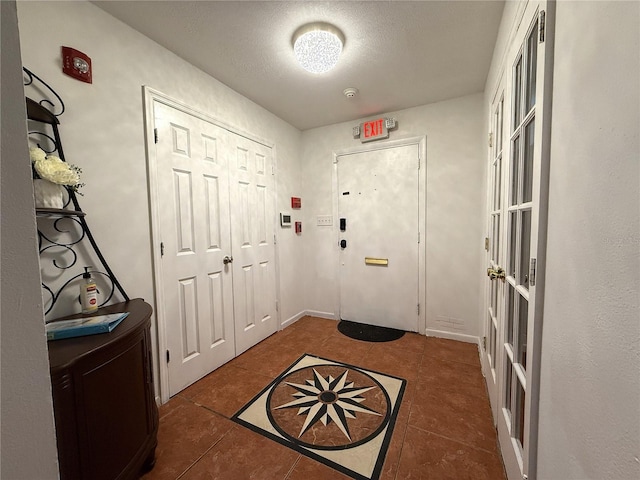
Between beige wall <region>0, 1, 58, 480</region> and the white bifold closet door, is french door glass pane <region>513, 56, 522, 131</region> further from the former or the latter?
the white bifold closet door

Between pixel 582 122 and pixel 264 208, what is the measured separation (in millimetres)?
2397

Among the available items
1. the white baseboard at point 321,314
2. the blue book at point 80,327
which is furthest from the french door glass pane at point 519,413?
the white baseboard at point 321,314

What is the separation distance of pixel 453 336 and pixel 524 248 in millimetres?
1872

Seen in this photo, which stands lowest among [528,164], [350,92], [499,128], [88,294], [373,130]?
[88,294]

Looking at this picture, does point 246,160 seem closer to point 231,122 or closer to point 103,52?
point 231,122

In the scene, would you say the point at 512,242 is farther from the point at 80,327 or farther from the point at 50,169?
the point at 50,169

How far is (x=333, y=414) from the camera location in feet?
5.22

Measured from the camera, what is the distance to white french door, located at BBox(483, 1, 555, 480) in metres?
0.79

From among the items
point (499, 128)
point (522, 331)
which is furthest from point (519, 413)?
point (499, 128)

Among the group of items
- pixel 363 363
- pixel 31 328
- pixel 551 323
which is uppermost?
pixel 31 328

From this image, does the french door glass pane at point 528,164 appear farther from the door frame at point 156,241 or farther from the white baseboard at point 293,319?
the white baseboard at point 293,319

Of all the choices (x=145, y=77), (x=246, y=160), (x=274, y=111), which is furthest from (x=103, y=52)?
(x=274, y=111)

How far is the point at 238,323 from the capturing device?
7.73 ft

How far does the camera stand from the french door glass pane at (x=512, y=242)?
3.90 ft
